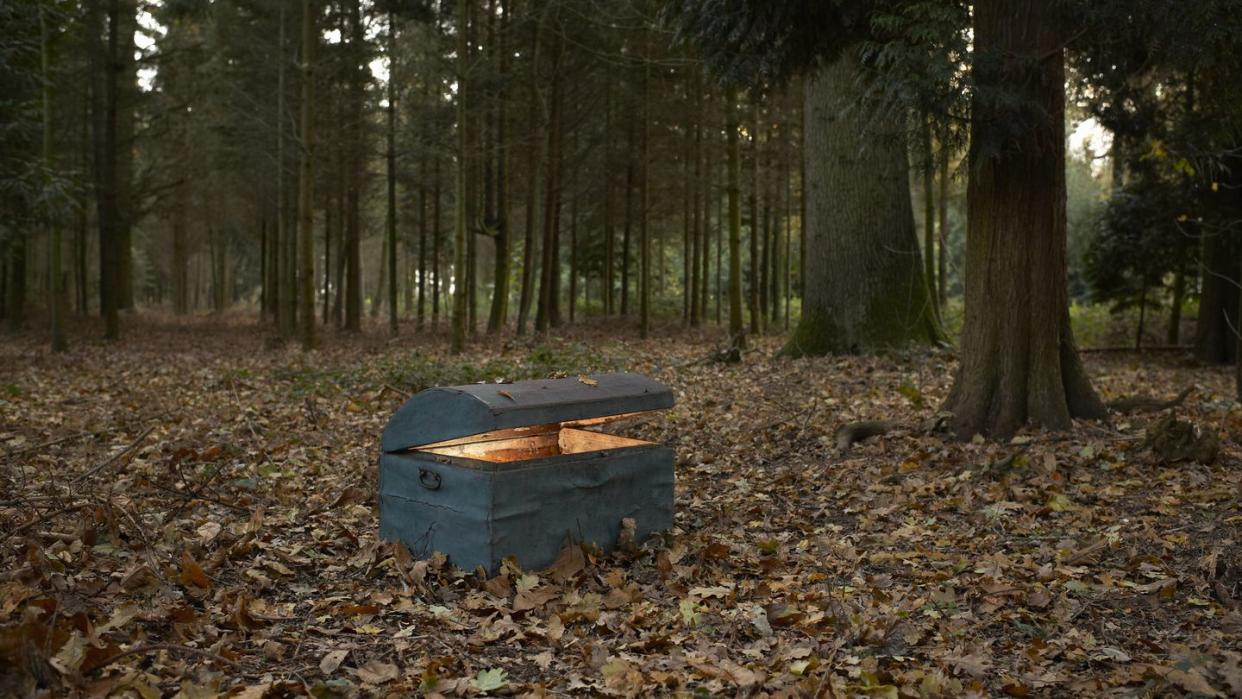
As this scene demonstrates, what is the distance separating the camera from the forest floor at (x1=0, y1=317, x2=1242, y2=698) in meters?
3.58

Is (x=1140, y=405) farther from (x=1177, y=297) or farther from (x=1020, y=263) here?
(x=1177, y=297)

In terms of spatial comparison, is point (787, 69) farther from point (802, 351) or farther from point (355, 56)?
point (355, 56)

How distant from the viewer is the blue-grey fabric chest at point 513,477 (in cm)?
481

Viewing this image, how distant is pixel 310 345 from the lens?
17219 mm

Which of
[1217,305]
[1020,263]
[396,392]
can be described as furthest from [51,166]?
[1217,305]

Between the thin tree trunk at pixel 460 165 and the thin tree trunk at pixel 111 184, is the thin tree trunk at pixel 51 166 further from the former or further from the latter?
the thin tree trunk at pixel 460 165

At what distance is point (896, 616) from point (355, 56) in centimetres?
1927

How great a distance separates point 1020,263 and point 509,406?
501 cm

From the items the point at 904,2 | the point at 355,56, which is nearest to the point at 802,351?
the point at 904,2

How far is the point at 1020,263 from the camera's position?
24.8ft

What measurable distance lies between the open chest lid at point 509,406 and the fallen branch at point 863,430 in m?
3.08

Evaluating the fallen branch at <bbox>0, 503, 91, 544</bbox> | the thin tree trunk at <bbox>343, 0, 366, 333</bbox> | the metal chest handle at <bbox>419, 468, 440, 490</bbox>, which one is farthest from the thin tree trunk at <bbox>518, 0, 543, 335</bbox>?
the fallen branch at <bbox>0, 503, 91, 544</bbox>

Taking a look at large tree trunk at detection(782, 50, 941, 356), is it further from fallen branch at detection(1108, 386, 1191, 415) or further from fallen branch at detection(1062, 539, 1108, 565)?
fallen branch at detection(1062, 539, 1108, 565)

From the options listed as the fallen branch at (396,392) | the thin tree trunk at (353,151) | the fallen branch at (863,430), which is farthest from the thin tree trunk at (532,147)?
the fallen branch at (863,430)
